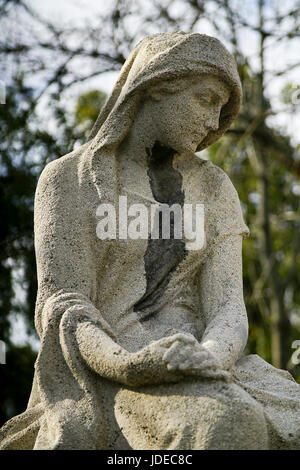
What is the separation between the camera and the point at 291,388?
465cm

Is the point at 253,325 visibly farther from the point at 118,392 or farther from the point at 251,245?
the point at 118,392

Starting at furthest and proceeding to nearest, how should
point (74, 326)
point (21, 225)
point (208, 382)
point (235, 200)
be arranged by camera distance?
point (21, 225)
point (235, 200)
point (74, 326)
point (208, 382)

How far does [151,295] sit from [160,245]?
290mm

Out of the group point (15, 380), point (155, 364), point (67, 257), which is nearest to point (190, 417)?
point (155, 364)

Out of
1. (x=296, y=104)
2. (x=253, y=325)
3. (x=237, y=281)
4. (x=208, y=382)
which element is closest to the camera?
(x=208, y=382)

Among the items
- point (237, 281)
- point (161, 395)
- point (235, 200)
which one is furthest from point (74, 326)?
point (235, 200)

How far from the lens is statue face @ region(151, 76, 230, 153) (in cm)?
519

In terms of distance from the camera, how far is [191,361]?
4.17 m

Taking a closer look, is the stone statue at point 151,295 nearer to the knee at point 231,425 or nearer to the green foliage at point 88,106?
the knee at point 231,425

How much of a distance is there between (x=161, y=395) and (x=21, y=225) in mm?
5687

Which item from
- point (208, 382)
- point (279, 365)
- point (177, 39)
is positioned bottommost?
point (279, 365)

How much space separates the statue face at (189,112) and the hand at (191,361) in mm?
1443

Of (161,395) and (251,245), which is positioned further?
(251,245)
